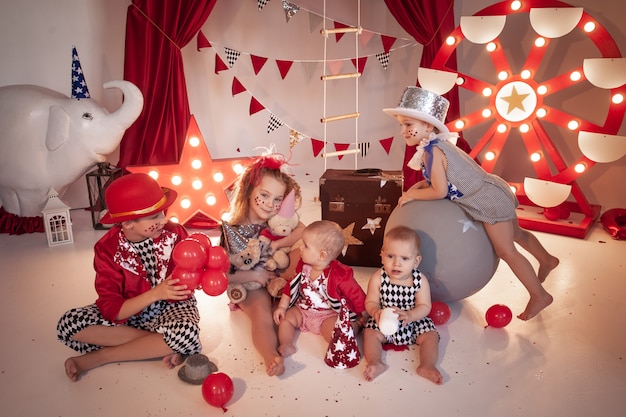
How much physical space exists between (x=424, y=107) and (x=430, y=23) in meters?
2.02

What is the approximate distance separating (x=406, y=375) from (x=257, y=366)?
0.59m

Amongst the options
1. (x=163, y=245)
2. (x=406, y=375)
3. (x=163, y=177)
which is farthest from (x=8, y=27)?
(x=406, y=375)

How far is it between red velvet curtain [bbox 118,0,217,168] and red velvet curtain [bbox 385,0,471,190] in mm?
1544

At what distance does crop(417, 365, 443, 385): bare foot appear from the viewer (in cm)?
196

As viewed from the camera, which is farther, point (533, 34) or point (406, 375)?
point (533, 34)

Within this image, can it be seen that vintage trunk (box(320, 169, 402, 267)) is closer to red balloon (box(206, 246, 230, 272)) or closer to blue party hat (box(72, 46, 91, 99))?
red balloon (box(206, 246, 230, 272))

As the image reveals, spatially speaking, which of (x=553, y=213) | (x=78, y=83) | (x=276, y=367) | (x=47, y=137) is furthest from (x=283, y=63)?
(x=276, y=367)

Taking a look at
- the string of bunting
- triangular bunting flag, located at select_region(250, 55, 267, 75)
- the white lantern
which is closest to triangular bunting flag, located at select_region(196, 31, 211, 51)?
the string of bunting

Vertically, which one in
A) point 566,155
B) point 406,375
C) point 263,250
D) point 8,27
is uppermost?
point 8,27

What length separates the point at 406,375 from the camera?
203 centimetres

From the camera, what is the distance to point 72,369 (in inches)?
78.6

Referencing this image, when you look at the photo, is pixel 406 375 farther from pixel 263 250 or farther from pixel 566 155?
pixel 566 155

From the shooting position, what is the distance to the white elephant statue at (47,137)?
348cm

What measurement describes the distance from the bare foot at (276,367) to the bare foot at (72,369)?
736 mm
